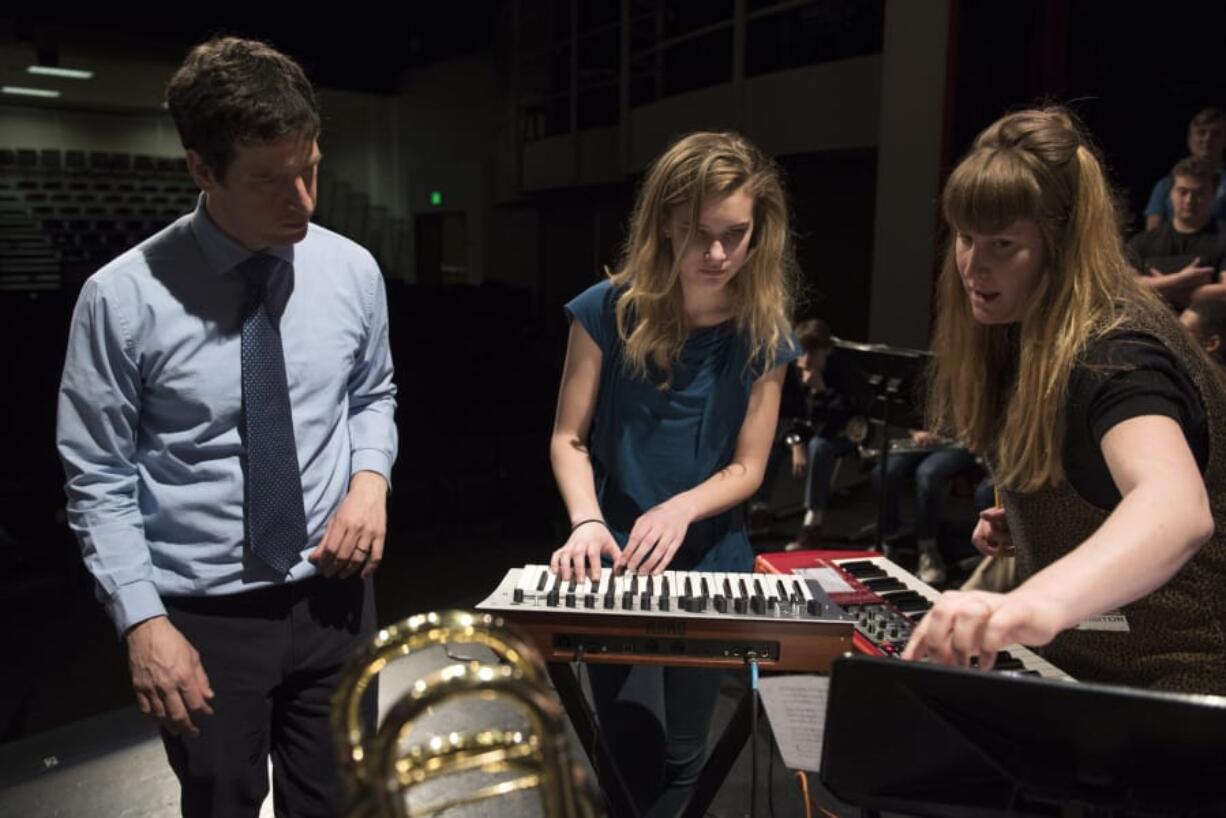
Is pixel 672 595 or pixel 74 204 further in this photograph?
pixel 74 204

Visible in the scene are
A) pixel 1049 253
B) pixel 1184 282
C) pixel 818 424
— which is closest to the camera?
pixel 1049 253

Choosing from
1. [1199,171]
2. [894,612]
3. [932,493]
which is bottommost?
[932,493]

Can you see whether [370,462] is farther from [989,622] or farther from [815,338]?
[815,338]

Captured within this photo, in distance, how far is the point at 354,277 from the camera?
171 cm

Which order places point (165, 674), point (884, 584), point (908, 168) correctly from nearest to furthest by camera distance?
1. point (165, 674)
2. point (884, 584)
3. point (908, 168)

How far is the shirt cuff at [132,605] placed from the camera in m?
1.40

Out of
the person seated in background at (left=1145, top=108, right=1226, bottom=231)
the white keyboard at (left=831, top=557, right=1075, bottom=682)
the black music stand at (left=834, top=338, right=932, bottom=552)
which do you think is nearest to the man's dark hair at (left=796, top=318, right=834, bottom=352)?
the black music stand at (left=834, top=338, right=932, bottom=552)

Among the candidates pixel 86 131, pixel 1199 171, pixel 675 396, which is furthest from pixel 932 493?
pixel 86 131

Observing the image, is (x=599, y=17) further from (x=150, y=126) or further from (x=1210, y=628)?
(x=1210, y=628)

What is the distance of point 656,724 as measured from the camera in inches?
68.6

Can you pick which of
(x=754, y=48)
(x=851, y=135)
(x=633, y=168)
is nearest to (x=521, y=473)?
(x=851, y=135)

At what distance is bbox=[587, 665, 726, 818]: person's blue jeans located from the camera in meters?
1.73

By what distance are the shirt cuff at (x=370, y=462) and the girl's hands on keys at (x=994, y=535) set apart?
113 cm

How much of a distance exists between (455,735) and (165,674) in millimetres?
796
